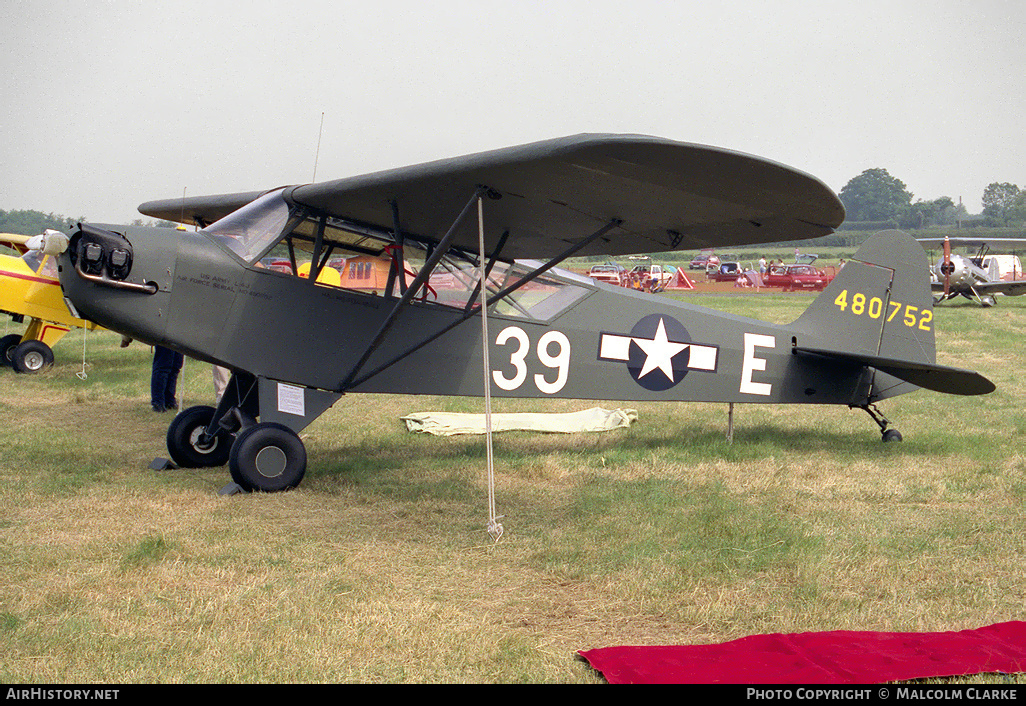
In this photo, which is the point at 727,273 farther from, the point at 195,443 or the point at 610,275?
the point at 195,443

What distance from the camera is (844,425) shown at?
926cm

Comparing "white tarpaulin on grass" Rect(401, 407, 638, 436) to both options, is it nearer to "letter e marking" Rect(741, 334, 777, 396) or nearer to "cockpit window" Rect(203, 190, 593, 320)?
"letter e marking" Rect(741, 334, 777, 396)

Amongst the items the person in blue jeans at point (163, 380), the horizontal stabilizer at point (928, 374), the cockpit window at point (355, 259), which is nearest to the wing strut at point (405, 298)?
the cockpit window at point (355, 259)

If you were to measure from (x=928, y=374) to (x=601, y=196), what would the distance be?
4.12 m

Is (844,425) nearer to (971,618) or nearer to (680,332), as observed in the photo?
(680,332)

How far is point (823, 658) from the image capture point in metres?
3.34

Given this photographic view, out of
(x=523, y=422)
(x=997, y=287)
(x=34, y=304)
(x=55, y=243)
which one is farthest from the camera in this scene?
(x=997, y=287)

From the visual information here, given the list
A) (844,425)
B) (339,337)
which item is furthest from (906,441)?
(339,337)

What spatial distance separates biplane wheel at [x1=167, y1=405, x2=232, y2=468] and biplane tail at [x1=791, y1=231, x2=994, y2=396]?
5.49 metres

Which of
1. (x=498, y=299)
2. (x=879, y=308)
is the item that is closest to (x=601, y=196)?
(x=498, y=299)

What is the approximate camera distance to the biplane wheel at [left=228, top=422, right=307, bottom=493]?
19.9 feet

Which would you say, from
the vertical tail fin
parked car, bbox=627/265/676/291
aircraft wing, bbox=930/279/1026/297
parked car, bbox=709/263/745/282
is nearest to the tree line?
parked car, bbox=709/263/745/282

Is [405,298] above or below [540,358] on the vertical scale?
above

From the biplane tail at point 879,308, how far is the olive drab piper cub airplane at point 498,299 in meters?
0.02
